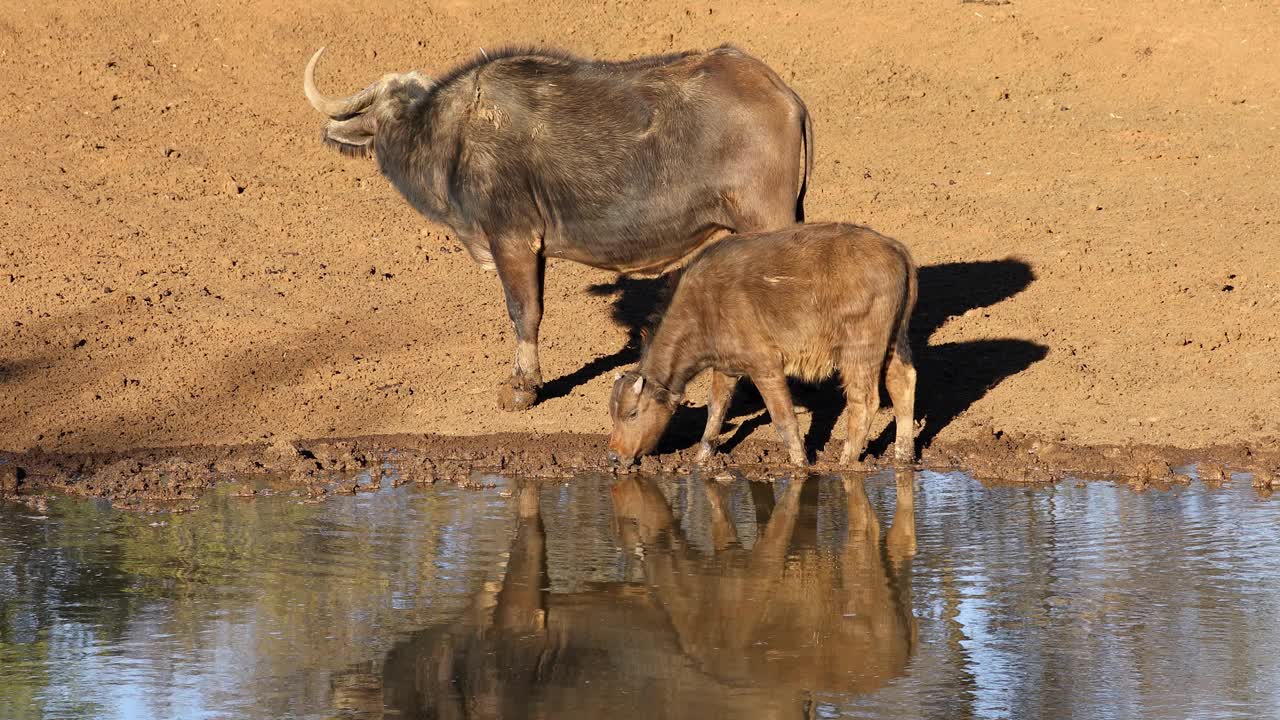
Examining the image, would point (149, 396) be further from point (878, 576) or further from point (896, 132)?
point (896, 132)

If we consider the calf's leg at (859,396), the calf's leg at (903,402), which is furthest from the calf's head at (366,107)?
the calf's leg at (903,402)

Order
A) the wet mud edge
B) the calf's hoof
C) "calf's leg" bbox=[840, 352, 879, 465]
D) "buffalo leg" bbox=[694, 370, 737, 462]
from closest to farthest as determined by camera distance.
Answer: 1. the wet mud edge
2. "calf's leg" bbox=[840, 352, 879, 465]
3. the calf's hoof
4. "buffalo leg" bbox=[694, 370, 737, 462]

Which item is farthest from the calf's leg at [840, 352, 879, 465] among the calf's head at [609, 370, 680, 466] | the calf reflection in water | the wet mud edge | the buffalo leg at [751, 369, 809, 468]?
the calf reflection in water

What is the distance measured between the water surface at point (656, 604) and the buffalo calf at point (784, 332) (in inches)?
26.0

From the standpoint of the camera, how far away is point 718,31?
67.6 feet

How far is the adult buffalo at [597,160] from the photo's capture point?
1155 centimetres

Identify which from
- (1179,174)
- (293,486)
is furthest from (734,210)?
(1179,174)

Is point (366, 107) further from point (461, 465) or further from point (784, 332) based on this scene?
point (784, 332)

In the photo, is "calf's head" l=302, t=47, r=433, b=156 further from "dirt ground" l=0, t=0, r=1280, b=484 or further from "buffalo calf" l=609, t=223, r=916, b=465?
"buffalo calf" l=609, t=223, r=916, b=465

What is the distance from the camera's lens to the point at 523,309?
12.1 meters

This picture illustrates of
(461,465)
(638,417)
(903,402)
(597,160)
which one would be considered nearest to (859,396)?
(903,402)

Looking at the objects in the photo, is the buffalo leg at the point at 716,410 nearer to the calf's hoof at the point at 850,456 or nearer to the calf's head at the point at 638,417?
the calf's head at the point at 638,417

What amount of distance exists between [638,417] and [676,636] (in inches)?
143

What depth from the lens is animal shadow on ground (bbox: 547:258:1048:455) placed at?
450 inches
